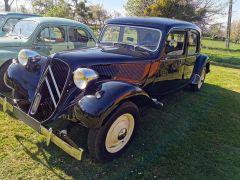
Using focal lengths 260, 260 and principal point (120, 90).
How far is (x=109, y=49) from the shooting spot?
4.46m

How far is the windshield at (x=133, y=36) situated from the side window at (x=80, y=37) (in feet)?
8.14

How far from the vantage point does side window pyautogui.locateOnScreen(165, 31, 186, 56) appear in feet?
15.5

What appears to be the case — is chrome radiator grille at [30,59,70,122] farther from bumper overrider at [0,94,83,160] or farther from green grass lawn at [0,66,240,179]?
green grass lawn at [0,66,240,179]

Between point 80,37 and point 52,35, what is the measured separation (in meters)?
0.89

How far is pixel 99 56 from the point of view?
153 inches

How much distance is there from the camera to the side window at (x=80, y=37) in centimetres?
744

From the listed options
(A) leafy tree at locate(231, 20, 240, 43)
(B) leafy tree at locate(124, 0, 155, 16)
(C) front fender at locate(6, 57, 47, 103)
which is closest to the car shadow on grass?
(C) front fender at locate(6, 57, 47, 103)

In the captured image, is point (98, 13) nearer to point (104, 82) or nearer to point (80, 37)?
point (80, 37)

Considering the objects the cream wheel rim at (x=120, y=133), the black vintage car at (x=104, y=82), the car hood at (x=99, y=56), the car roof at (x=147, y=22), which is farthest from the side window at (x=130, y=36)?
the cream wheel rim at (x=120, y=133)

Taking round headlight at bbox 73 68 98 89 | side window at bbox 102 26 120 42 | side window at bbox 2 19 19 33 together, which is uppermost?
side window at bbox 2 19 19 33

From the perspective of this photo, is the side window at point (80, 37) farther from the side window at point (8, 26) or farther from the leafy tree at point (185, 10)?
the leafy tree at point (185, 10)

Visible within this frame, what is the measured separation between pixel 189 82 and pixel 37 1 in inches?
983

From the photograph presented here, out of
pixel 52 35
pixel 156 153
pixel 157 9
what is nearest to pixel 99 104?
pixel 156 153

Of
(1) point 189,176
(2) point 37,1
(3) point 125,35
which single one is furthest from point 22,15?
(2) point 37,1
